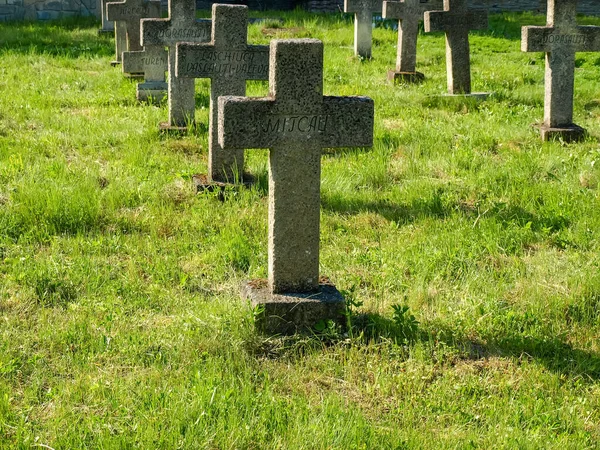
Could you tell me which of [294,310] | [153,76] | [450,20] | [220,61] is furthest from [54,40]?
[294,310]

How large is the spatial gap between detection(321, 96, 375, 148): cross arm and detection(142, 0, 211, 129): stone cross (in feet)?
14.5

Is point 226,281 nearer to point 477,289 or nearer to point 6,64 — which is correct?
point 477,289

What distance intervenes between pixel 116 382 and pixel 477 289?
2239mm

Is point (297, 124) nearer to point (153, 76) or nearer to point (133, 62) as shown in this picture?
point (153, 76)

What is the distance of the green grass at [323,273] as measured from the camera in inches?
150

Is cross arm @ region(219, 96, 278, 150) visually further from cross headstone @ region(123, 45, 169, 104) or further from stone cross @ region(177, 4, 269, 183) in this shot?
cross headstone @ region(123, 45, 169, 104)

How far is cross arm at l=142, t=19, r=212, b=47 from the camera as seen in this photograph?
8977mm

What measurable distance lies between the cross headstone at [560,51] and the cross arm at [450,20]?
73.2 inches

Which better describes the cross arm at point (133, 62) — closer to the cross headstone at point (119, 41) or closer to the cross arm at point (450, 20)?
the cross headstone at point (119, 41)

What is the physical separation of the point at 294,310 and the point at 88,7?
15.5 meters

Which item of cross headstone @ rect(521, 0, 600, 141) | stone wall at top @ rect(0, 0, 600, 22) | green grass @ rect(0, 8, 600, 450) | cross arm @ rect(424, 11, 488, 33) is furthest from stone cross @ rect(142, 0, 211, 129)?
stone wall at top @ rect(0, 0, 600, 22)

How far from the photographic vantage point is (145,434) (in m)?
3.59

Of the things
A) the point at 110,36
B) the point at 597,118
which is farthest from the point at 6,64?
the point at 597,118

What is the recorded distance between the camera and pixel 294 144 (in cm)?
465
